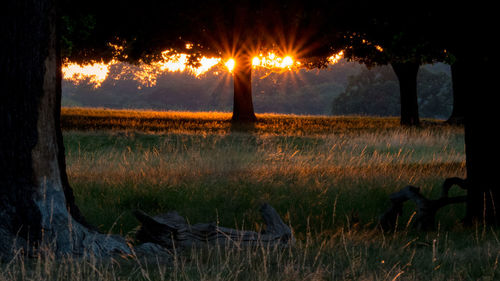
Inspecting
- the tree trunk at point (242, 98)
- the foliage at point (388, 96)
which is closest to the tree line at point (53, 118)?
the tree trunk at point (242, 98)

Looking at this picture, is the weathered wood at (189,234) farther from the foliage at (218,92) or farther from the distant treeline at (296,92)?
the foliage at (218,92)

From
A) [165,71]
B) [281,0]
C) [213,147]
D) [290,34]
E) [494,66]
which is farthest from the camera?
[165,71]

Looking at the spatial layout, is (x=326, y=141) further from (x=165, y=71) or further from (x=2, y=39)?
(x=165, y=71)

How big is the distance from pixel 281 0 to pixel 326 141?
17.7 ft

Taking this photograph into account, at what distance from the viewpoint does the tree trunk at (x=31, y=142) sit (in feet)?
19.1

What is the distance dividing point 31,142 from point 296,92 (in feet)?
332

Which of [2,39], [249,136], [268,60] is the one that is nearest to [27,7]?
[2,39]

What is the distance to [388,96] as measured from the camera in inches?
2820

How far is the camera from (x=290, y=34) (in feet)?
78.1

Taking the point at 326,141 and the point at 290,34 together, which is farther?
the point at 290,34

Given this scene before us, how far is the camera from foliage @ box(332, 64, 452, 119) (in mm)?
71438

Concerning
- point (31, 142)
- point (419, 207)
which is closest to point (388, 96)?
point (419, 207)

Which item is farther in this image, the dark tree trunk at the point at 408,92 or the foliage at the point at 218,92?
the foliage at the point at 218,92

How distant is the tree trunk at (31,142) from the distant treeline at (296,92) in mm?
67471
